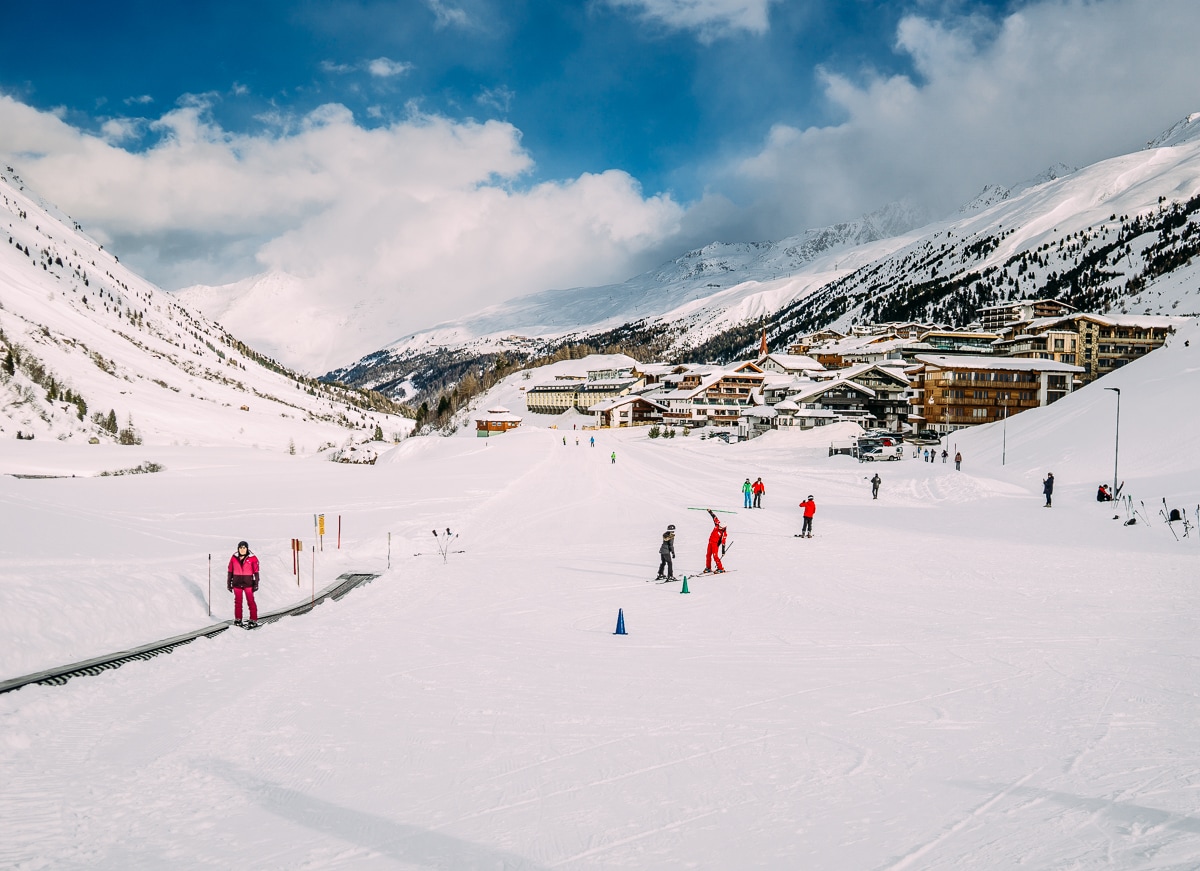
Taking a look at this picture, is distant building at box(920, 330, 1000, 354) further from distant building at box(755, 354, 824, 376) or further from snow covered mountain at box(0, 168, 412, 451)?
snow covered mountain at box(0, 168, 412, 451)

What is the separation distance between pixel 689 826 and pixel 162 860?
4.07m

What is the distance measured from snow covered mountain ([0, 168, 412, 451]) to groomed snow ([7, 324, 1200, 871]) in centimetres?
6840

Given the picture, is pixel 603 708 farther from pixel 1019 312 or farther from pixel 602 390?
pixel 1019 312

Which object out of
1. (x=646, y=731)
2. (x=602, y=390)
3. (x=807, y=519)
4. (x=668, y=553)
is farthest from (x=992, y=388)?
(x=646, y=731)

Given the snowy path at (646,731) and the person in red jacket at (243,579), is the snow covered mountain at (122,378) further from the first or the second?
the snowy path at (646,731)

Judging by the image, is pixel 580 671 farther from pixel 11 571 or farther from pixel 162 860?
pixel 11 571

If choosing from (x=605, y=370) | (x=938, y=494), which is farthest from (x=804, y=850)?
(x=605, y=370)

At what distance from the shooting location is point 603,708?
8.43 meters

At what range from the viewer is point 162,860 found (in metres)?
5.31

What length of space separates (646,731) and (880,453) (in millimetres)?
51320

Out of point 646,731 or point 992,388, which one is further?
point 992,388

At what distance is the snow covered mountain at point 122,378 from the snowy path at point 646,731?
7198 centimetres

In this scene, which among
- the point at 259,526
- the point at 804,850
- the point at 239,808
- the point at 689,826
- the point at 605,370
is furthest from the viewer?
the point at 605,370

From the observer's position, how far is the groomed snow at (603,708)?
554 cm
